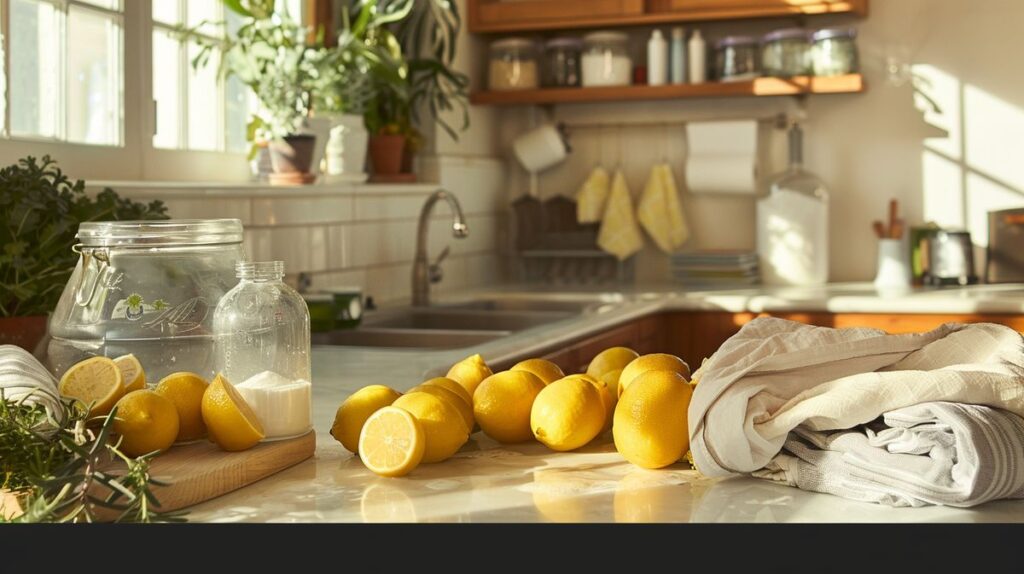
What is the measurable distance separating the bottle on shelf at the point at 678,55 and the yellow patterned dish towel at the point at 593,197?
0.43m

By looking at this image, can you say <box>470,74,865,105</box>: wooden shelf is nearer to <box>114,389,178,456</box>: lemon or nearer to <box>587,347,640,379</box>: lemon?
<box>587,347,640,379</box>: lemon

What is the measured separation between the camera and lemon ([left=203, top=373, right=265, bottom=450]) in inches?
44.8

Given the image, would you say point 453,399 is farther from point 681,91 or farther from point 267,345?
point 681,91

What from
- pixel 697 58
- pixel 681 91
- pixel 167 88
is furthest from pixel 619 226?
pixel 167 88

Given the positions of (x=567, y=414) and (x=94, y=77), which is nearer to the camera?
(x=567, y=414)

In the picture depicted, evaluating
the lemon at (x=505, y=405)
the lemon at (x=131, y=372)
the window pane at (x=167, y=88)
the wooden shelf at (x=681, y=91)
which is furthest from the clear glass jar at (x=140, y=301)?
the wooden shelf at (x=681, y=91)

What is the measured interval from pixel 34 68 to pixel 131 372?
4.56 feet

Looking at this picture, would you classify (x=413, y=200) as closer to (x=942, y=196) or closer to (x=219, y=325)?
(x=942, y=196)

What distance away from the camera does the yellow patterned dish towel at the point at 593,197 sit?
420 centimetres

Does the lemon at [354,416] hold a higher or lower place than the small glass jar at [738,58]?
lower

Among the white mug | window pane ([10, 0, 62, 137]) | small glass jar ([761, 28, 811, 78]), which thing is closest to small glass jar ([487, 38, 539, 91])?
the white mug

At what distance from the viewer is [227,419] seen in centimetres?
114

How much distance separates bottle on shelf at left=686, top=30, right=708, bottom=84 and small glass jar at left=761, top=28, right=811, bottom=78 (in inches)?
8.3

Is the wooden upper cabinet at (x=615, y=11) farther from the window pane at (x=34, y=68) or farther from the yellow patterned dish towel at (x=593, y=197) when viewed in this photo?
the window pane at (x=34, y=68)
